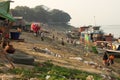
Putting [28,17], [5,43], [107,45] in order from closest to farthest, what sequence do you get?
[5,43] → [107,45] → [28,17]

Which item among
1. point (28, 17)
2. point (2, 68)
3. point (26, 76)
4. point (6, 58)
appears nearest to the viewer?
point (26, 76)

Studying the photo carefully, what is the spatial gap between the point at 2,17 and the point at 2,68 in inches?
99.2

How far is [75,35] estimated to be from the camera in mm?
69438

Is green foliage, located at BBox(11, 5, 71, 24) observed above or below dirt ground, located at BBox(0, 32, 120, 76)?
above

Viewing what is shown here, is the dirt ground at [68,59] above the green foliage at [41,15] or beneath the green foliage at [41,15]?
beneath

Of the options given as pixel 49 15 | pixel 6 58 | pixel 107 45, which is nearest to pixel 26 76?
pixel 6 58

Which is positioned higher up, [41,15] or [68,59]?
[41,15]

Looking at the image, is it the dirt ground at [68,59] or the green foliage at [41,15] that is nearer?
the dirt ground at [68,59]

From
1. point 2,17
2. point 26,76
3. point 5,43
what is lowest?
point 26,76

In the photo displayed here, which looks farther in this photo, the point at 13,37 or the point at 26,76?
the point at 13,37

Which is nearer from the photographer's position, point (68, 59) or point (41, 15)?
point (68, 59)

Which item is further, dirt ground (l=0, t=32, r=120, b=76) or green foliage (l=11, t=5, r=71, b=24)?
green foliage (l=11, t=5, r=71, b=24)

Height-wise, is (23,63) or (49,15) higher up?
(49,15)

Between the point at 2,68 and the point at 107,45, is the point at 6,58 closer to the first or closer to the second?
the point at 2,68
